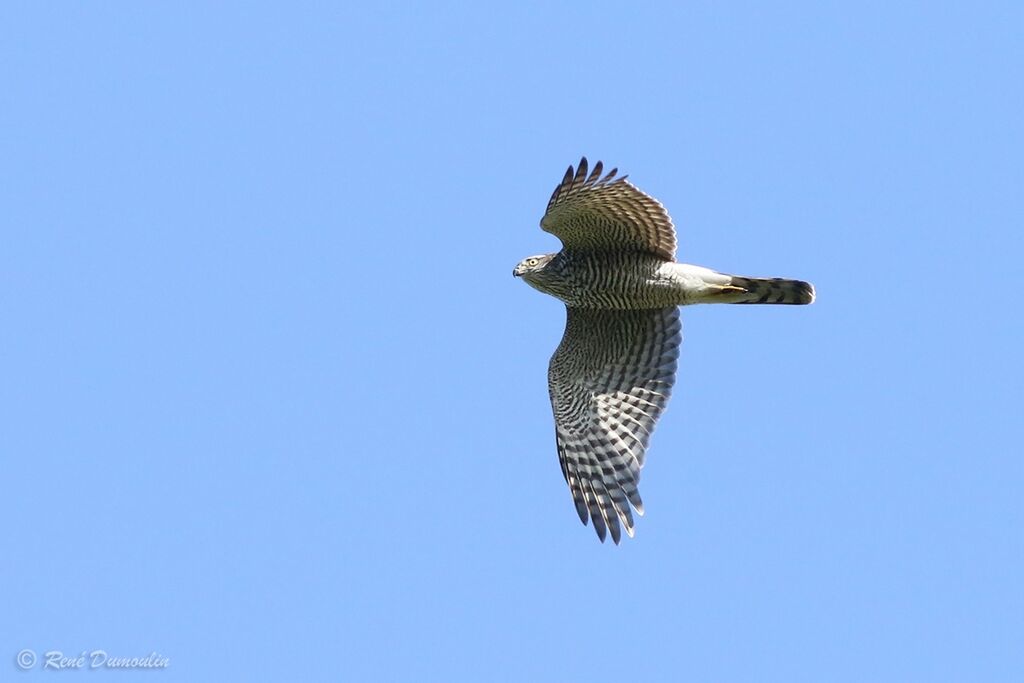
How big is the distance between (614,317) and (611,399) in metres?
0.76

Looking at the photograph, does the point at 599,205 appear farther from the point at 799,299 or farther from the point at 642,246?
the point at 799,299

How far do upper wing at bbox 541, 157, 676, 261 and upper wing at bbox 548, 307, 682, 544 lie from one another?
87 cm

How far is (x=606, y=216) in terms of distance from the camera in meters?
13.0

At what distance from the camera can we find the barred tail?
13.2 m

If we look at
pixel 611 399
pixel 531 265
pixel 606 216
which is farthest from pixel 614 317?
pixel 606 216

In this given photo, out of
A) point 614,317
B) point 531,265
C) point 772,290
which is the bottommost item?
point 772,290

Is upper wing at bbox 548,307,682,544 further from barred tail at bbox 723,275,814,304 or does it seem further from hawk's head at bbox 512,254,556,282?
barred tail at bbox 723,275,814,304

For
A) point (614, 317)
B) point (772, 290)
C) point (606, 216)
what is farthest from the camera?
point (614, 317)

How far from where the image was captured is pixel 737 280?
13.3m

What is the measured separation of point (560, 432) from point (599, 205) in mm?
2451

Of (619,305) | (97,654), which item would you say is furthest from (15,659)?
(619,305)

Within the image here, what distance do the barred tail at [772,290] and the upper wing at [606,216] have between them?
62 cm

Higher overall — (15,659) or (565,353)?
(565,353)

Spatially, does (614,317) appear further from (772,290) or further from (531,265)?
(772,290)
